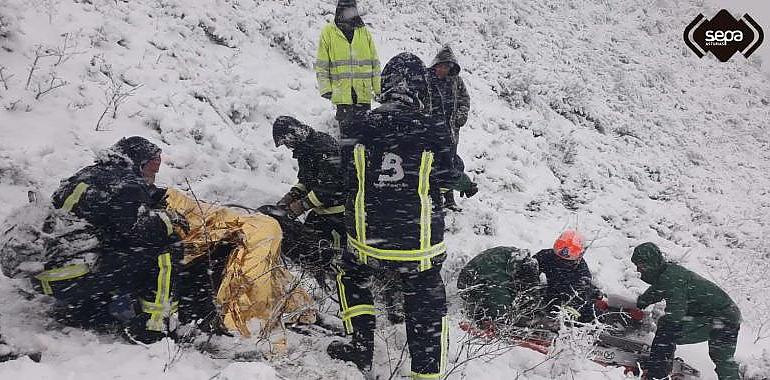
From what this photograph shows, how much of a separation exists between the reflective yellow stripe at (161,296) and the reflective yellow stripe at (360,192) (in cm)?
116

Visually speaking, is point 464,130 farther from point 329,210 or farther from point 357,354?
point 357,354

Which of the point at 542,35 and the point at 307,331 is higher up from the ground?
the point at 542,35

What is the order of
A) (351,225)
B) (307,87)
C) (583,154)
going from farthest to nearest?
(583,154)
(307,87)
(351,225)

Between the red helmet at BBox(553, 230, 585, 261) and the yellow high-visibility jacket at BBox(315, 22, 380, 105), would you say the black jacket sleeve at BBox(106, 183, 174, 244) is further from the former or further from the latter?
the red helmet at BBox(553, 230, 585, 261)

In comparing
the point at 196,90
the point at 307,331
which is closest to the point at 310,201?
the point at 307,331

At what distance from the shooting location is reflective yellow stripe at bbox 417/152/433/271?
10.9ft

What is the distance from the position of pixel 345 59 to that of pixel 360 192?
3.16 m

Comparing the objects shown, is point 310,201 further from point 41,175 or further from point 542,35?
point 542,35

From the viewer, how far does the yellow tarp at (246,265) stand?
11.5ft

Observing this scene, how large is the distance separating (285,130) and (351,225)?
4.81ft

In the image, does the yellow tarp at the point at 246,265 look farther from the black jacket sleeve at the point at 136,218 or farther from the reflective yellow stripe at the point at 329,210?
the reflective yellow stripe at the point at 329,210

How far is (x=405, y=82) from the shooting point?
3.44 meters

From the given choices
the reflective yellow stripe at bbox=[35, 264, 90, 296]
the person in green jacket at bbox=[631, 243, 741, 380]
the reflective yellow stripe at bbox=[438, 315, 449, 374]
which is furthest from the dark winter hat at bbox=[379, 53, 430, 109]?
the person in green jacket at bbox=[631, 243, 741, 380]

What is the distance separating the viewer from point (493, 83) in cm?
1094
